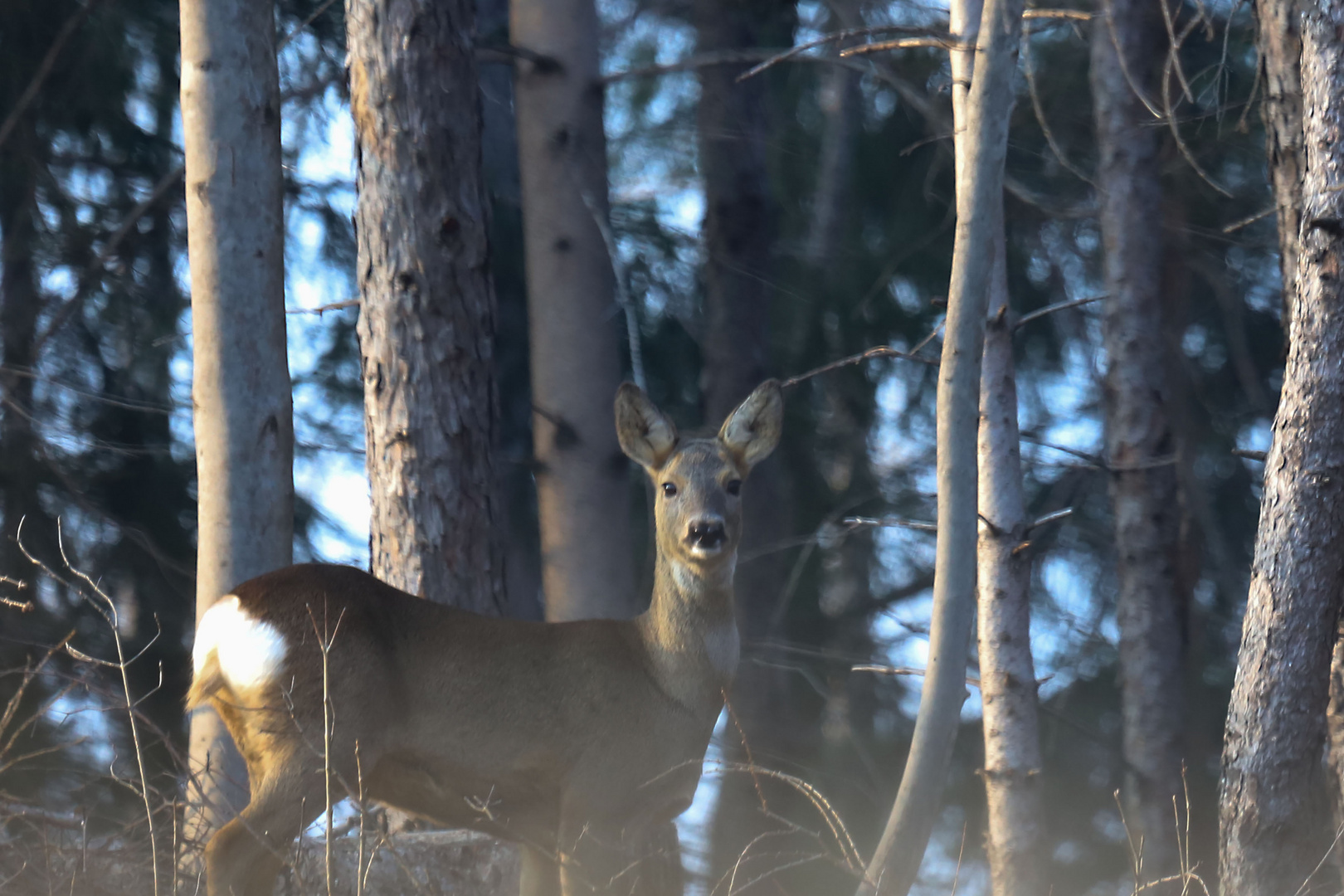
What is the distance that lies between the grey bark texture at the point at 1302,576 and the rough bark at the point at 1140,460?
8.64ft

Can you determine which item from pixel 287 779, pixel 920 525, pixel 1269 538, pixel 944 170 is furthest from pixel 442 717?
pixel 944 170

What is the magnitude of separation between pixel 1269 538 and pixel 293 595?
3144 mm

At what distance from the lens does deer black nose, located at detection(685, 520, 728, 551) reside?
4.68 m

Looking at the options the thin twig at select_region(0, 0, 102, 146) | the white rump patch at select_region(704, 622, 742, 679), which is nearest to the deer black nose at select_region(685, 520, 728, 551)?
the white rump patch at select_region(704, 622, 742, 679)

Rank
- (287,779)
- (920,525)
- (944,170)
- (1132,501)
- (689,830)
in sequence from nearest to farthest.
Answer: (287,779) → (920,525) → (1132,501) → (689,830) → (944,170)

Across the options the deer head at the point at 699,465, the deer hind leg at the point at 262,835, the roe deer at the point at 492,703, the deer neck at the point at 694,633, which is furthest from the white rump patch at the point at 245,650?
the deer head at the point at 699,465

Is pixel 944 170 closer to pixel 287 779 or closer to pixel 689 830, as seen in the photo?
pixel 689 830

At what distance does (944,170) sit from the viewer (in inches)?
358

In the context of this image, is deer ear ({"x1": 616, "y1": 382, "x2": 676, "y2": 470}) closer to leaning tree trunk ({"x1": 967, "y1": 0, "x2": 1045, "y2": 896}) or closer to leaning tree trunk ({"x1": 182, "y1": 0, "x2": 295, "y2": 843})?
leaning tree trunk ({"x1": 182, "y1": 0, "x2": 295, "y2": 843})

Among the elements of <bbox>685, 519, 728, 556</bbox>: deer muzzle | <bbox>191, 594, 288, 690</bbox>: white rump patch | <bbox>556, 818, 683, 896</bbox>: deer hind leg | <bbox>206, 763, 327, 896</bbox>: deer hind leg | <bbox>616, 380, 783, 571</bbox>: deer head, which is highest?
<bbox>616, 380, 783, 571</bbox>: deer head

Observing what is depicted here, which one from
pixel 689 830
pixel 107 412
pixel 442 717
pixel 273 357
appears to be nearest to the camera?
pixel 442 717

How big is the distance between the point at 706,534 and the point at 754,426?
642 mm

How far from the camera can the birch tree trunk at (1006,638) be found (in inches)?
242

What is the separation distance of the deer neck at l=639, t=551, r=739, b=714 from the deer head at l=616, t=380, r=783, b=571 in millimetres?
66
